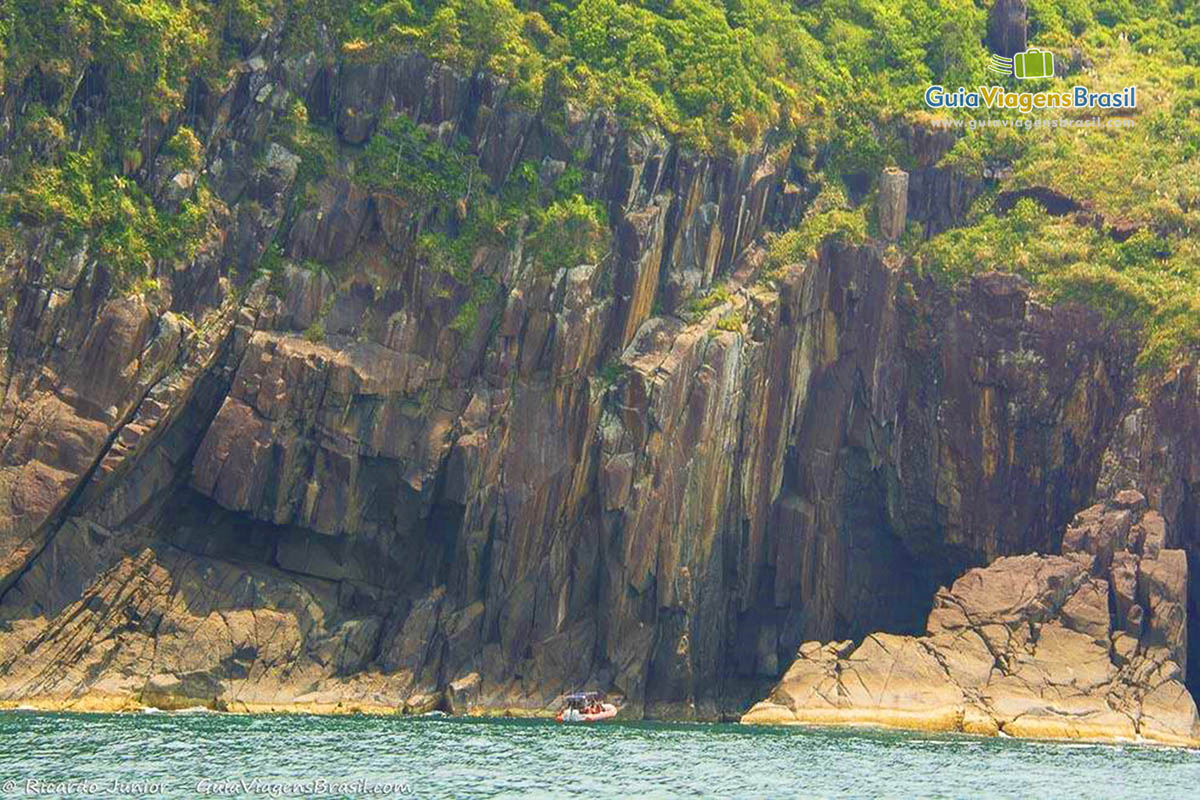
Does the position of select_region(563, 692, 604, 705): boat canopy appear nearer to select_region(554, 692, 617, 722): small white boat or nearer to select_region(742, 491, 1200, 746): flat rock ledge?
select_region(554, 692, 617, 722): small white boat

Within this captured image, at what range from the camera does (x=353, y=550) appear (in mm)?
77938

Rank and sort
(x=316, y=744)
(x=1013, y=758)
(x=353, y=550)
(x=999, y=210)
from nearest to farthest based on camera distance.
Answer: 1. (x=316, y=744)
2. (x=1013, y=758)
3. (x=353, y=550)
4. (x=999, y=210)

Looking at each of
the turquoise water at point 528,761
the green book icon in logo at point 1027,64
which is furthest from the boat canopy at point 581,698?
the green book icon in logo at point 1027,64

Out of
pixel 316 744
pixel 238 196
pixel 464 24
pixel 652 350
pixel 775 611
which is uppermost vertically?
pixel 464 24

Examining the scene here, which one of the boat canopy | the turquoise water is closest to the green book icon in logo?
the turquoise water

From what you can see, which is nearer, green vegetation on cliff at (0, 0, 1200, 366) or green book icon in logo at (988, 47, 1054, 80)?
green vegetation on cliff at (0, 0, 1200, 366)

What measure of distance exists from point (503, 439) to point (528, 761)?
24197 millimetres

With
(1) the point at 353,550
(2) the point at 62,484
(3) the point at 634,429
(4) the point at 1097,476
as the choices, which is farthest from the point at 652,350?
(2) the point at 62,484

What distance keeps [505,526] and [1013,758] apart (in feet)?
83.7

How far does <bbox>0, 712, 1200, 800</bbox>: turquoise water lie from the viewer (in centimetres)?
4884

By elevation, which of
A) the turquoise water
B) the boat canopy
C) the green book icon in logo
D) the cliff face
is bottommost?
the turquoise water

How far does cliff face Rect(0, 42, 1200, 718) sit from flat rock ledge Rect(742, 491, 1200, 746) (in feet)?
16.7

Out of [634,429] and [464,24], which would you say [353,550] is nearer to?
[634,429]

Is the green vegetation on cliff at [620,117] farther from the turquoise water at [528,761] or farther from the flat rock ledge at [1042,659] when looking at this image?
the turquoise water at [528,761]
